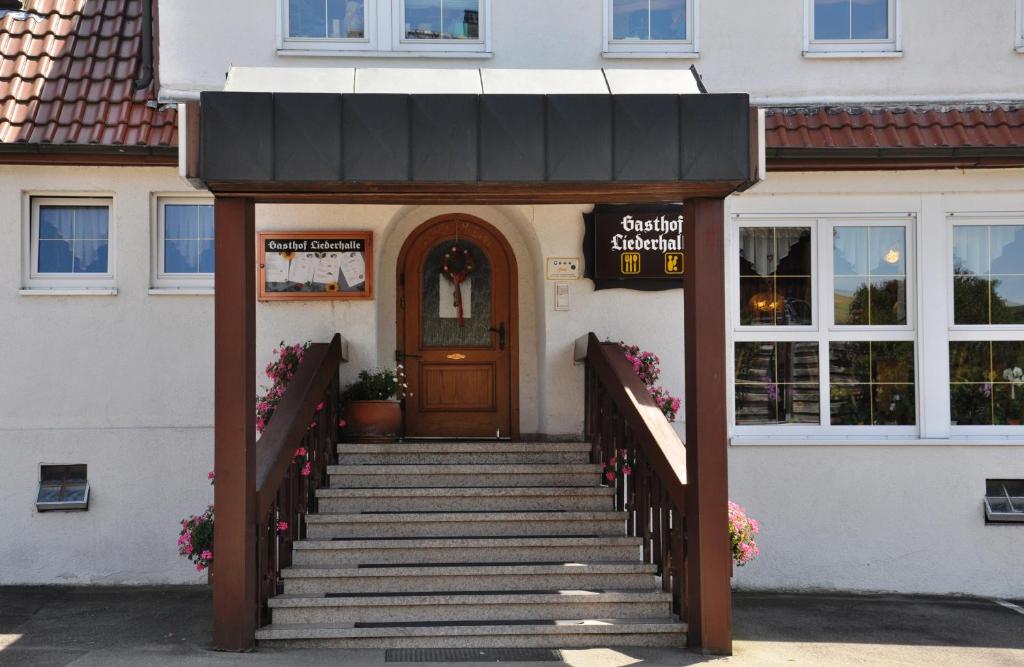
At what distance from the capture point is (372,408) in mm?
8203

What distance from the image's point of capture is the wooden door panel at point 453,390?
9125 millimetres

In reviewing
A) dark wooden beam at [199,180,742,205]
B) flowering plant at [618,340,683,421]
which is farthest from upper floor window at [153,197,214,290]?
flowering plant at [618,340,683,421]

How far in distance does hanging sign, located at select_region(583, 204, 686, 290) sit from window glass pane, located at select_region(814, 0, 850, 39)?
2.07 metres

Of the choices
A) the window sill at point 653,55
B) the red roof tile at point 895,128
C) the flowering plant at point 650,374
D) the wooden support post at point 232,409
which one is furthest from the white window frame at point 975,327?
the wooden support post at point 232,409

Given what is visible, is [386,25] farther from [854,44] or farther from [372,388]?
[854,44]

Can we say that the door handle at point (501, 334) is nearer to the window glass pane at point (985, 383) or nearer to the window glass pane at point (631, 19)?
the window glass pane at point (631, 19)

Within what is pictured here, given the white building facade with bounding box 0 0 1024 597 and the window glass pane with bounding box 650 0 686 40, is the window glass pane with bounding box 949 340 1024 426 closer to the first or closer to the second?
the white building facade with bounding box 0 0 1024 597

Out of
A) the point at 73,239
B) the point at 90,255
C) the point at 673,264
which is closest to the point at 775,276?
the point at 673,264

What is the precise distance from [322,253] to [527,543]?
2990mm

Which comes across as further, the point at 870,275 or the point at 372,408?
the point at 870,275

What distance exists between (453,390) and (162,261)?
266cm

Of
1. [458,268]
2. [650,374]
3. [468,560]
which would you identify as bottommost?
[468,560]

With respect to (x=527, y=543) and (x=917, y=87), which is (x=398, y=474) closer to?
(x=527, y=543)

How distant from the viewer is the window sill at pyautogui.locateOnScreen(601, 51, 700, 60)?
Result: 880 cm
